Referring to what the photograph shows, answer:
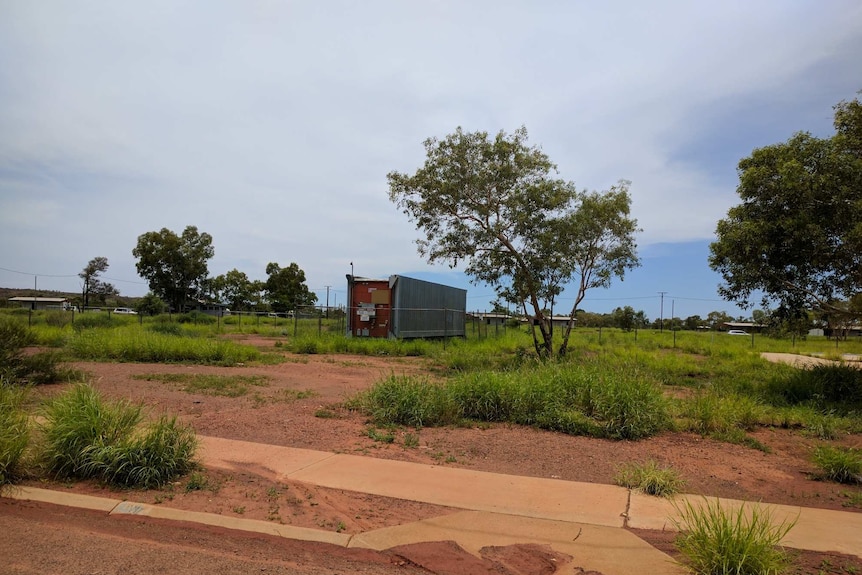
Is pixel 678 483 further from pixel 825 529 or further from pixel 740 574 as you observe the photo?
pixel 740 574

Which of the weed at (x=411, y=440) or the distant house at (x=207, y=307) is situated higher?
the distant house at (x=207, y=307)

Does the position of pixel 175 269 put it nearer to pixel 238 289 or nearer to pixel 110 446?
pixel 238 289

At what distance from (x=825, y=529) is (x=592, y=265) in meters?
14.4

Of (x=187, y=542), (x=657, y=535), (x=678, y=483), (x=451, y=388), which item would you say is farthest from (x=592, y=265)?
(x=187, y=542)

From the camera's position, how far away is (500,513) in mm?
5469

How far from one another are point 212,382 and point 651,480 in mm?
9740

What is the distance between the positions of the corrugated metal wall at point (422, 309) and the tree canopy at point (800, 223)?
42.3 feet

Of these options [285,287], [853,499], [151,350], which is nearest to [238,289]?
[285,287]

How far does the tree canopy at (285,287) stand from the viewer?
221ft

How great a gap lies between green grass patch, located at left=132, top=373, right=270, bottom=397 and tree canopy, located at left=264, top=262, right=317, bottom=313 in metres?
54.2

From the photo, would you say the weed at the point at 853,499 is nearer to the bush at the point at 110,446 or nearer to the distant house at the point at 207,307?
the bush at the point at 110,446

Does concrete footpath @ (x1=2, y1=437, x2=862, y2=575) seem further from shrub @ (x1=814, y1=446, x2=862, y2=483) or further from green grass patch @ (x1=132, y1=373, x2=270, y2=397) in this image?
green grass patch @ (x1=132, y1=373, x2=270, y2=397)

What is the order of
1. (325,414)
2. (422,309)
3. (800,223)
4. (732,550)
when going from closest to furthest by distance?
(732,550)
(325,414)
(800,223)
(422,309)

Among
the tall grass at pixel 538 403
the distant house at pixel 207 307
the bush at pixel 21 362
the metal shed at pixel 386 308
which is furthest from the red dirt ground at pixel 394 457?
the distant house at pixel 207 307
